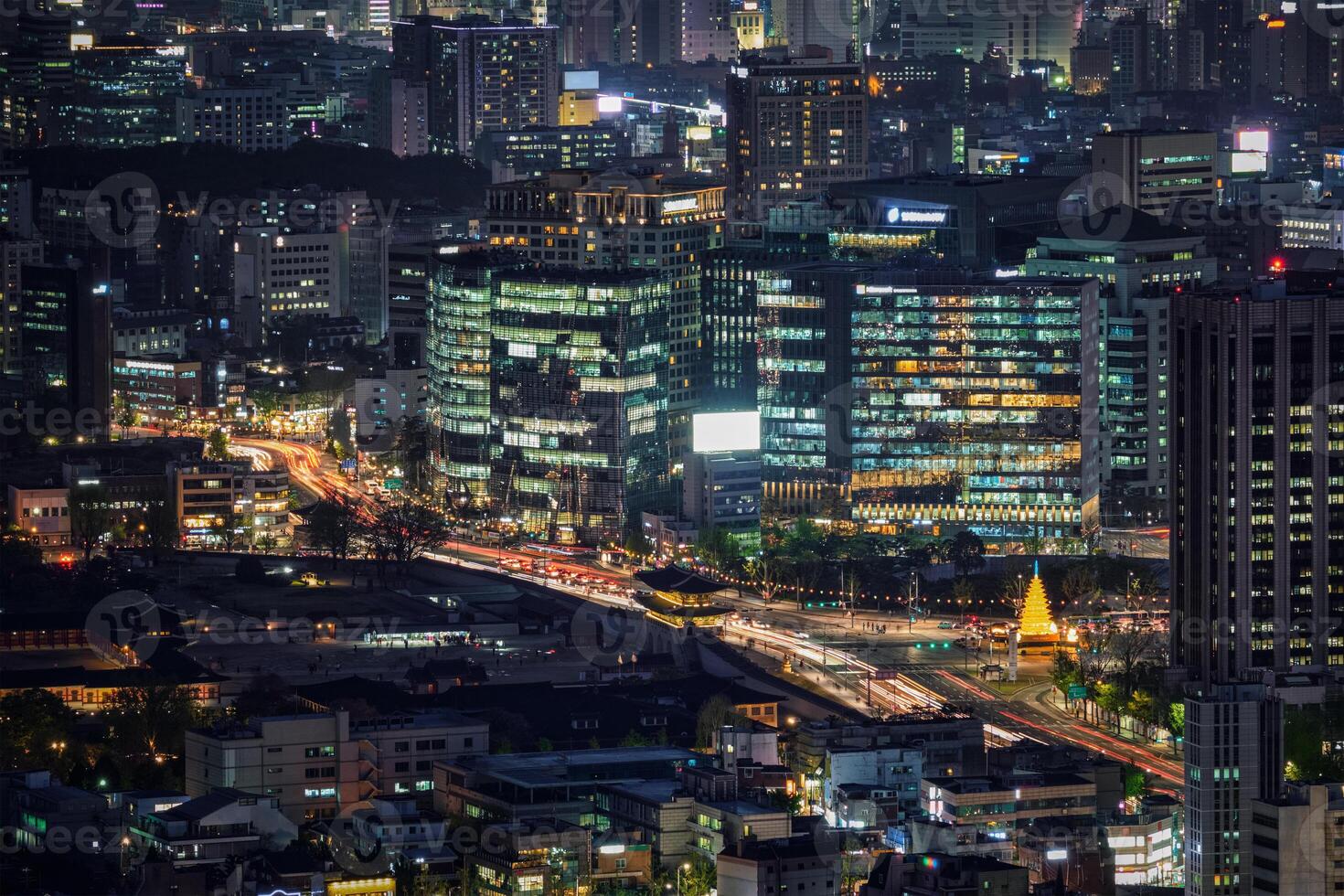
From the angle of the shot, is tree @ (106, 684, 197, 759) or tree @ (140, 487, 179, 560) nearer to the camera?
tree @ (106, 684, 197, 759)

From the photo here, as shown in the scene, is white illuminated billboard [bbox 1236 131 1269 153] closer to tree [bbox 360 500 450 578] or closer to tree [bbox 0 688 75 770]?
tree [bbox 360 500 450 578]

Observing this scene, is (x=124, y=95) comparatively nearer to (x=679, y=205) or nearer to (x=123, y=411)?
(x=123, y=411)

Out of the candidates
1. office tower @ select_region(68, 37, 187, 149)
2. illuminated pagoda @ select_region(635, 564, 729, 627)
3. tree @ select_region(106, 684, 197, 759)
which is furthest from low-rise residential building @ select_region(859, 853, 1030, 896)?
office tower @ select_region(68, 37, 187, 149)

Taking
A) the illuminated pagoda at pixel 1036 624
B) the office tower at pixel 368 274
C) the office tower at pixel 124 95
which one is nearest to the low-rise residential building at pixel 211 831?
the illuminated pagoda at pixel 1036 624

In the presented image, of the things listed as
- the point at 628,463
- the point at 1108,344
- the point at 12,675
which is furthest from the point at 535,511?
the point at 12,675

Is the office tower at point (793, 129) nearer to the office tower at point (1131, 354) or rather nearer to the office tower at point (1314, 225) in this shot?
the office tower at point (1314, 225)

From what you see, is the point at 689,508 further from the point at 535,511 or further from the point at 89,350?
the point at 89,350
